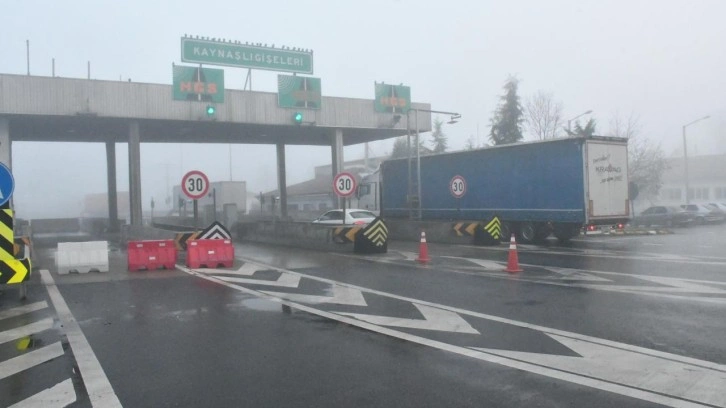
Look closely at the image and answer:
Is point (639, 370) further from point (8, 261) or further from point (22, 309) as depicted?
point (8, 261)

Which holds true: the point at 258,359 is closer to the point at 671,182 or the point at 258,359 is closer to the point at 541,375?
the point at 541,375

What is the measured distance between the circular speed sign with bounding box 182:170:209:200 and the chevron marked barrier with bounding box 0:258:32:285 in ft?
20.6

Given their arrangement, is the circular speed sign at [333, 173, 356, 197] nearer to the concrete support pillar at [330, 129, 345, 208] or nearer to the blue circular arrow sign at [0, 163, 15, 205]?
the blue circular arrow sign at [0, 163, 15, 205]

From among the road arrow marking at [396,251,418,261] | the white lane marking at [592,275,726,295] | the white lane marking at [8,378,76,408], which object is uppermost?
the road arrow marking at [396,251,418,261]

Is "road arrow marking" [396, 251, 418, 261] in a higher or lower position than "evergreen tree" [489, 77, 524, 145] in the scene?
lower

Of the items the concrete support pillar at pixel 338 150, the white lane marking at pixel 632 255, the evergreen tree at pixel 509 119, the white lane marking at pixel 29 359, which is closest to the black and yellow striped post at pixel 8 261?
the white lane marking at pixel 29 359

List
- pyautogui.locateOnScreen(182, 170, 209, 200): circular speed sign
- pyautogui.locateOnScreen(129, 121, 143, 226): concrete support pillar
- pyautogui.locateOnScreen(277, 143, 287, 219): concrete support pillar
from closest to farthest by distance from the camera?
1. pyautogui.locateOnScreen(182, 170, 209, 200): circular speed sign
2. pyautogui.locateOnScreen(129, 121, 143, 226): concrete support pillar
3. pyautogui.locateOnScreen(277, 143, 287, 219): concrete support pillar

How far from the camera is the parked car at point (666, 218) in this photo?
37203mm

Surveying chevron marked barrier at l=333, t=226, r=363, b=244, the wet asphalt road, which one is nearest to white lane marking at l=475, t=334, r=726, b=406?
the wet asphalt road

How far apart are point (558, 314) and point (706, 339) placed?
6.73 ft

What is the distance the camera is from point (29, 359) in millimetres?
6871

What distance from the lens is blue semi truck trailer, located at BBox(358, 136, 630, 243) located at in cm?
2130

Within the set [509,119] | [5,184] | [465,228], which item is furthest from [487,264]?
[509,119]

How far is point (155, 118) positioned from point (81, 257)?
1317 centimetres
